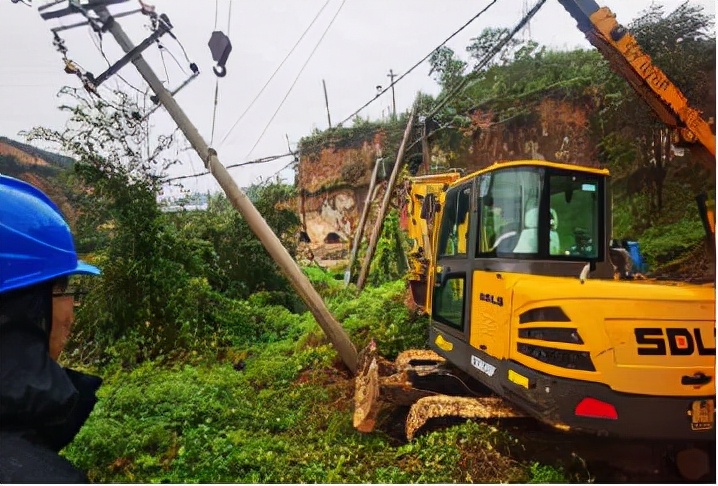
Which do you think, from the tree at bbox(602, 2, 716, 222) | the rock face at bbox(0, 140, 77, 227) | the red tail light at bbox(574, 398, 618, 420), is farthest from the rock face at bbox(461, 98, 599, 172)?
the rock face at bbox(0, 140, 77, 227)

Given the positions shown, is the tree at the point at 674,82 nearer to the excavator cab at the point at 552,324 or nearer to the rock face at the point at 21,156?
the excavator cab at the point at 552,324

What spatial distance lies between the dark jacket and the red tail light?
206cm

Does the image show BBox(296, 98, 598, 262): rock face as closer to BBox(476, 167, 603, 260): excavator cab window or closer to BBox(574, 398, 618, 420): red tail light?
BBox(476, 167, 603, 260): excavator cab window

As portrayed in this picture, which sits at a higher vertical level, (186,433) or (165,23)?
(165,23)

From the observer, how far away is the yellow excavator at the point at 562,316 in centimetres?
205

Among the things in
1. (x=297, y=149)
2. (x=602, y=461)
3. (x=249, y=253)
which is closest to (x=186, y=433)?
(x=602, y=461)

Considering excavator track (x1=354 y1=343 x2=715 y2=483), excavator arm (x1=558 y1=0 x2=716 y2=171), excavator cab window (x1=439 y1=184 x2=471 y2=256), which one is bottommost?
excavator track (x1=354 y1=343 x2=715 y2=483)

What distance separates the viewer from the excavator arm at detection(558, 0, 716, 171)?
140 inches

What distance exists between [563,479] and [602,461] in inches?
9.0

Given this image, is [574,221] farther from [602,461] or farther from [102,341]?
[102,341]

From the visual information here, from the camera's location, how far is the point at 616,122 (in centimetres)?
578

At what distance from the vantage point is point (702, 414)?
2064 mm

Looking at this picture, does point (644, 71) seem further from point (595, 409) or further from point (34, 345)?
point (34, 345)

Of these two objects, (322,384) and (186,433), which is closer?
(186,433)
